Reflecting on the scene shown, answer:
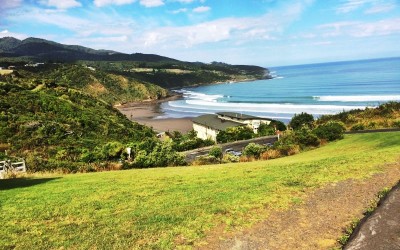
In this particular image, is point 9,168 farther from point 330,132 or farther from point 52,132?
point 330,132

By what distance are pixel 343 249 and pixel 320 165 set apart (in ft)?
23.4

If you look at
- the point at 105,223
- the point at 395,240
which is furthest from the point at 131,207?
the point at 395,240

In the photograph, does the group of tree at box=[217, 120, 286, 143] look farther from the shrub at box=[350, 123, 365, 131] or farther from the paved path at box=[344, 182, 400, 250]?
the paved path at box=[344, 182, 400, 250]

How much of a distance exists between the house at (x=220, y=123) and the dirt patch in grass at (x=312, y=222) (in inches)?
1819

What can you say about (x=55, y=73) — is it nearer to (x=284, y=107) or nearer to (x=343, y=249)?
(x=284, y=107)

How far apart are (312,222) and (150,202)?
435cm

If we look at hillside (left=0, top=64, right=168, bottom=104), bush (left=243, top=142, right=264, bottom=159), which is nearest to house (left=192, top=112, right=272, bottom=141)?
bush (left=243, top=142, right=264, bottom=159)

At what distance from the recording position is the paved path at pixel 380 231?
20.8ft

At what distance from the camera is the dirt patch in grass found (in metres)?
6.95

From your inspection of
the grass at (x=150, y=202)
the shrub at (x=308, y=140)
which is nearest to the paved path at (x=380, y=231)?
the grass at (x=150, y=202)

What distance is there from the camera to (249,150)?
891 inches

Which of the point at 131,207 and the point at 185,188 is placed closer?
the point at 131,207

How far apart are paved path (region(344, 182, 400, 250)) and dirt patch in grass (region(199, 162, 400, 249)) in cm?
41

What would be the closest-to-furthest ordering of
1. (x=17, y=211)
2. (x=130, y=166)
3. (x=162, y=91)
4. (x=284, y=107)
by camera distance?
(x=17, y=211) → (x=130, y=166) → (x=284, y=107) → (x=162, y=91)
